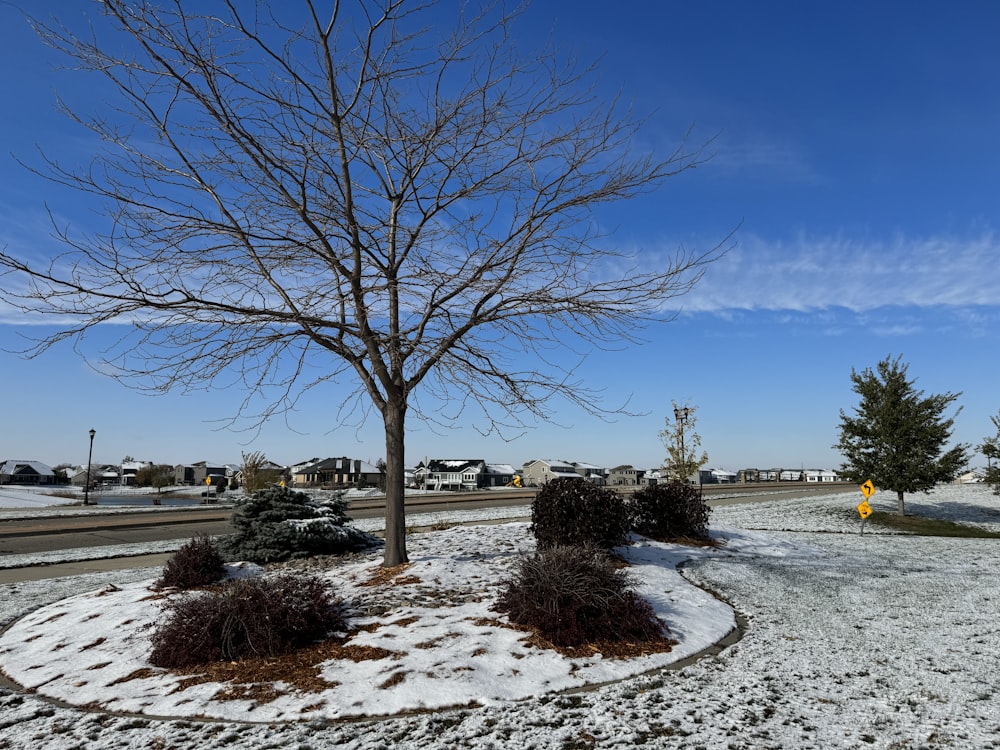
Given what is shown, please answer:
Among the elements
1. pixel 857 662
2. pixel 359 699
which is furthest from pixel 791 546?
pixel 359 699

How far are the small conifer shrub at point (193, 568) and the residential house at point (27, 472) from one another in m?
102

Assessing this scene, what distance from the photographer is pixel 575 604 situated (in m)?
7.16

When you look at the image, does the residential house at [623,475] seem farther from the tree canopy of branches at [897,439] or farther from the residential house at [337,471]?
the tree canopy of branches at [897,439]

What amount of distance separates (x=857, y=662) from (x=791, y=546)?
9588 mm

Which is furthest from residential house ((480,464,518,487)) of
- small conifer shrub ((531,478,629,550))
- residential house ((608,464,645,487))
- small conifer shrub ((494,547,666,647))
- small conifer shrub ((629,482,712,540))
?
small conifer shrub ((494,547,666,647))

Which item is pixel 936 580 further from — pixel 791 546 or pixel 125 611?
pixel 125 611

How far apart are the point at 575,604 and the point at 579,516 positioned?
4.38 metres

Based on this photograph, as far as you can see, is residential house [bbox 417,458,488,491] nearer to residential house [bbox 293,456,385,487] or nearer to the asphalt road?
residential house [bbox 293,456,385,487]

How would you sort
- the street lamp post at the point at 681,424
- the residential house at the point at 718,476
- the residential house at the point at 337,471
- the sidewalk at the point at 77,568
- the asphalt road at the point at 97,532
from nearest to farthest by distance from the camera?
1. the sidewalk at the point at 77,568
2. the asphalt road at the point at 97,532
3. the street lamp post at the point at 681,424
4. the residential house at the point at 337,471
5. the residential house at the point at 718,476

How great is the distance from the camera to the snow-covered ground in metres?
4.85

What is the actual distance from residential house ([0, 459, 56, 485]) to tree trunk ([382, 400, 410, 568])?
10464 centimetres

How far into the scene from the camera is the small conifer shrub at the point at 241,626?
21.5ft

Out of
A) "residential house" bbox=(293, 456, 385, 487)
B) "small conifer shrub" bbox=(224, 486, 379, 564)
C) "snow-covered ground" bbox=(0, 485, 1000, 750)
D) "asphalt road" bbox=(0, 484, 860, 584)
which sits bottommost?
"snow-covered ground" bbox=(0, 485, 1000, 750)

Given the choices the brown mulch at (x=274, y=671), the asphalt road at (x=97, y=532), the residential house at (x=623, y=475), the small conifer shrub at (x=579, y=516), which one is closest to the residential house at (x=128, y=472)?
the residential house at (x=623, y=475)
